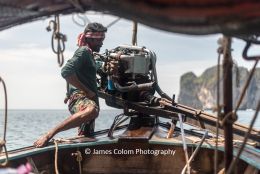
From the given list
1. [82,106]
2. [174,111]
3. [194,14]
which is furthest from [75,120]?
[194,14]

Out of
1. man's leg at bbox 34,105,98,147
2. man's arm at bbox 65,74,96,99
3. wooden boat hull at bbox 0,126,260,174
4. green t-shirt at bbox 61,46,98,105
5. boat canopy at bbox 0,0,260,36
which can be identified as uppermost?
boat canopy at bbox 0,0,260,36

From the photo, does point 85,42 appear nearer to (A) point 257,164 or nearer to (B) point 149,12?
(A) point 257,164

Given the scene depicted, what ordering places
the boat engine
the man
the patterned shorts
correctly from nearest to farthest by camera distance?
the man, the patterned shorts, the boat engine

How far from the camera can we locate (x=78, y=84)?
671cm

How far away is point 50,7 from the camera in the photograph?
9.70 ft

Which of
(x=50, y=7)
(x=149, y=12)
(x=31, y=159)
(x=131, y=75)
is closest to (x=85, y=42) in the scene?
(x=131, y=75)

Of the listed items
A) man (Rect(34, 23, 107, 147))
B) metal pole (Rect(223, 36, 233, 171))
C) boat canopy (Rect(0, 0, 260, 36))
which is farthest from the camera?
man (Rect(34, 23, 107, 147))

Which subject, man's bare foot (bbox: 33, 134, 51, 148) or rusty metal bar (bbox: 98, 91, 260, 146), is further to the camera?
rusty metal bar (bbox: 98, 91, 260, 146)

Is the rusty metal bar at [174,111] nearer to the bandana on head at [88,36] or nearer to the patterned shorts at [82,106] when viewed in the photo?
the patterned shorts at [82,106]

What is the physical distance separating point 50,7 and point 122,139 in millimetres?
3512

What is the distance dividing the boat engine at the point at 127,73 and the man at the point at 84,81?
0.40 metres

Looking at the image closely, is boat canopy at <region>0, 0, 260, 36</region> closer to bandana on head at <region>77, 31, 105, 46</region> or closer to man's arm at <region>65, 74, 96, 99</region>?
man's arm at <region>65, 74, 96, 99</region>

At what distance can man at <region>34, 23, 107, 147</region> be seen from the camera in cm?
658

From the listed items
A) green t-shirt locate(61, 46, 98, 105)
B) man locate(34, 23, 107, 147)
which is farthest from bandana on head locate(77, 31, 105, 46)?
green t-shirt locate(61, 46, 98, 105)
